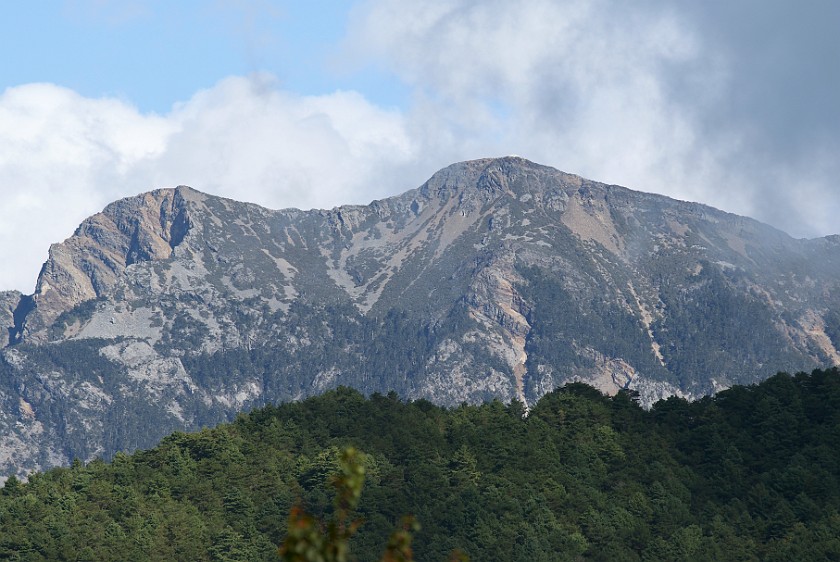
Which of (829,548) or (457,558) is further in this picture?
(829,548)

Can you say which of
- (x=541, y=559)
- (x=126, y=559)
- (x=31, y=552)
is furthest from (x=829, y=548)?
(x=31, y=552)

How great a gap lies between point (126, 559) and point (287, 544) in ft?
525

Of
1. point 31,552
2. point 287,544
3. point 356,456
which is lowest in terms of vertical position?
point 287,544

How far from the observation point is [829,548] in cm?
19250

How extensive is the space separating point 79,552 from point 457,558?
161m

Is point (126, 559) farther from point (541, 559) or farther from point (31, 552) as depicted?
point (541, 559)

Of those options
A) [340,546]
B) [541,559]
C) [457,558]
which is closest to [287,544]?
[340,546]

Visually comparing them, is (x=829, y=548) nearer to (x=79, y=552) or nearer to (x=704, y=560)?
(x=704, y=560)

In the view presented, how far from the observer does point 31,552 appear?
19988cm

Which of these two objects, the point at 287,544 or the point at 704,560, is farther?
the point at 704,560

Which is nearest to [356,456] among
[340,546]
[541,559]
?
[340,546]

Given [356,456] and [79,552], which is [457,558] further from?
[79,552]

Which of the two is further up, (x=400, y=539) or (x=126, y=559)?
(x=126, y=559)

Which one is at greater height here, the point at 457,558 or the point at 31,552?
the point at 31,552
